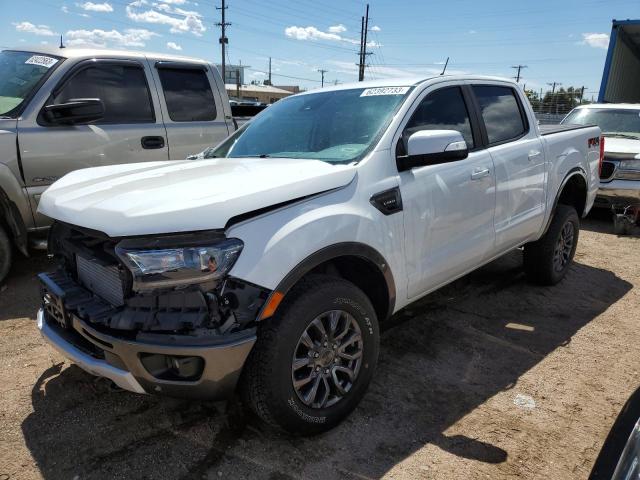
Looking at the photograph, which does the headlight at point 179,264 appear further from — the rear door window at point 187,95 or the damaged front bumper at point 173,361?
the rear door window at point 187,95

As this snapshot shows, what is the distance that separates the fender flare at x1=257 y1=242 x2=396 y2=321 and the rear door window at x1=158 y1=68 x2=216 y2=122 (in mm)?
3453

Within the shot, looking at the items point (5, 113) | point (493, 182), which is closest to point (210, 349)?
point (493, 182)

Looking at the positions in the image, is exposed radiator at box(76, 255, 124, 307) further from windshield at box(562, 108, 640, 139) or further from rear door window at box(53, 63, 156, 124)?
windshield at box(562, 108, 640, 139)

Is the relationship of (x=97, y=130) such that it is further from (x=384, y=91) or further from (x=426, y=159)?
(x=426, y=159)

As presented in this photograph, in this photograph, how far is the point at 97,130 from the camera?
480 cm

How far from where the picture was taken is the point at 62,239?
2791mm

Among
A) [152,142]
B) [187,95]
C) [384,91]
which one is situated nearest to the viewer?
[384,91]

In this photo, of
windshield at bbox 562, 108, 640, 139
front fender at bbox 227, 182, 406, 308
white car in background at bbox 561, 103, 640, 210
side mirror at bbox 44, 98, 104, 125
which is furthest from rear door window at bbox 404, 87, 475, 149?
windshield at bbox 562, 108, 640, 139

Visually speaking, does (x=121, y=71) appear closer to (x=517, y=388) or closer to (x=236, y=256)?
(x=236, y=256)

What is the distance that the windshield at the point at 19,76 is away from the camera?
4.49 m

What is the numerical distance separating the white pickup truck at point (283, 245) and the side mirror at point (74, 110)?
1.34m

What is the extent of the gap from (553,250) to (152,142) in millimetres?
4015

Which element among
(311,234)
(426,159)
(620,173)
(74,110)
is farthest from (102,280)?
(620,173)

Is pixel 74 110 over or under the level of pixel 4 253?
over
